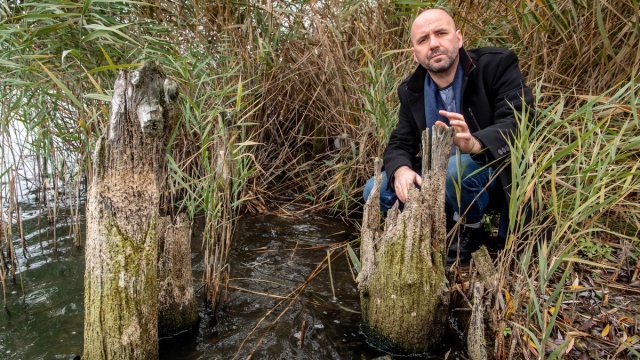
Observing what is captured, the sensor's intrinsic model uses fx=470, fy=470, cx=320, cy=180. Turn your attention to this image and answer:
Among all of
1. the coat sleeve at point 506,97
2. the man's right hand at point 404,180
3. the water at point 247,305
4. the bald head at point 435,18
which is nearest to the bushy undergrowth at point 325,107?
the coat sleeve at point 506,97

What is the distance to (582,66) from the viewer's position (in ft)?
10.7

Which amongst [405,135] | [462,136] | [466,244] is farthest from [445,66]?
[466,244]

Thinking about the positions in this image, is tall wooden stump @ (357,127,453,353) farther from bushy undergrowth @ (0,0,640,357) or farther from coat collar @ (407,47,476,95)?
coat collar @ (407,47,476,95)

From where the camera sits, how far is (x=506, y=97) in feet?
9.07

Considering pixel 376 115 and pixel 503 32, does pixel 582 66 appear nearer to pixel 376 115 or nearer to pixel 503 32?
pixel 503 32

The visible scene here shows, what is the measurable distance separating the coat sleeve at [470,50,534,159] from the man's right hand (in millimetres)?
450

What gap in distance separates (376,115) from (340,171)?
2.97ft

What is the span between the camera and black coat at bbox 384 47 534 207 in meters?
2.57

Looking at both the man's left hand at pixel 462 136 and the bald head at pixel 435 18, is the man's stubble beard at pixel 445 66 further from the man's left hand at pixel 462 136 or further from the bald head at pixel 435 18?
the man's left hand at pixel 462 136

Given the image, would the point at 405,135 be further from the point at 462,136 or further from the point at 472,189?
the point at 462,136

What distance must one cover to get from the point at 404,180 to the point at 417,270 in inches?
29.9

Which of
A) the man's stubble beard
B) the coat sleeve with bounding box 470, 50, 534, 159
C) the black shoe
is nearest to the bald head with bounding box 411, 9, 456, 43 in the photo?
the man's stubble beard

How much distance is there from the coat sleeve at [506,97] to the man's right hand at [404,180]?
450 millimetres

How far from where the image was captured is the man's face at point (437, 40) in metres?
2.84
